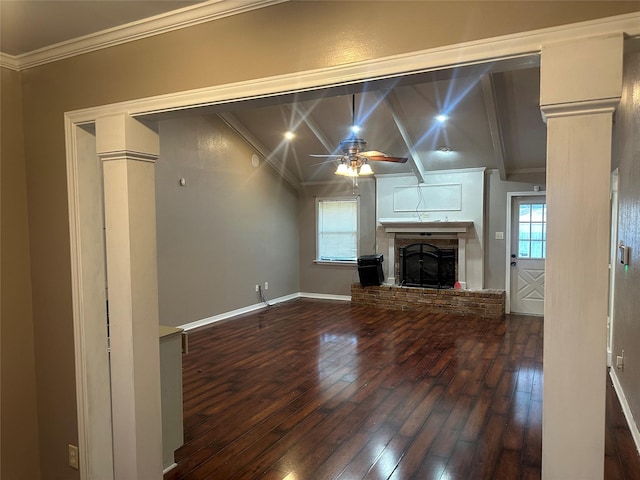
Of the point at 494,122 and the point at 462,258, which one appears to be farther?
the point at 462,258

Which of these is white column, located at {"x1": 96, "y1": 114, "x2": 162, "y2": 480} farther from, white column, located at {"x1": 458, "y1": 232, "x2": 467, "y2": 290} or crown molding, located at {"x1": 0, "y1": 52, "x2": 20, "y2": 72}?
white column, located at {"x1": 458, "y1": 232, "x2": 467, "y2": 290}

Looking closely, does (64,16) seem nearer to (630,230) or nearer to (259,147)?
(630,230)

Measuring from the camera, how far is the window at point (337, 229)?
834 centimetres

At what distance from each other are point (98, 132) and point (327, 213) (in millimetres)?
6755

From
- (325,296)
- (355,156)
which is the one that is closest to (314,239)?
(325,296)

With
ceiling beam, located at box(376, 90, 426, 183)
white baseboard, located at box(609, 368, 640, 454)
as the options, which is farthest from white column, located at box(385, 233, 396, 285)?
white baseboard, located at box(609, 368, 640, 454)

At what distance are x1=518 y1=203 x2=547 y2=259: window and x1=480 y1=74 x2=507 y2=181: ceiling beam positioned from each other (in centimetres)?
68

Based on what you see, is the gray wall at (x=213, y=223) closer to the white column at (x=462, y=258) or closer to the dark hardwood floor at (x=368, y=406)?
the dark hardwood floor at (x=368, y=406)

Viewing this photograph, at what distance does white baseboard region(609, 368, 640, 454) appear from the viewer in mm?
2867

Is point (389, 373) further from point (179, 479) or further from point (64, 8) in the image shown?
point (64, 8)

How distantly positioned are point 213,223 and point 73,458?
4.50m

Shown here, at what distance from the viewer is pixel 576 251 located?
118 cm

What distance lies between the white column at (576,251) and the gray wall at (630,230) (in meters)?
2.11

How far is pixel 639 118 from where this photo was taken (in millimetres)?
2938
